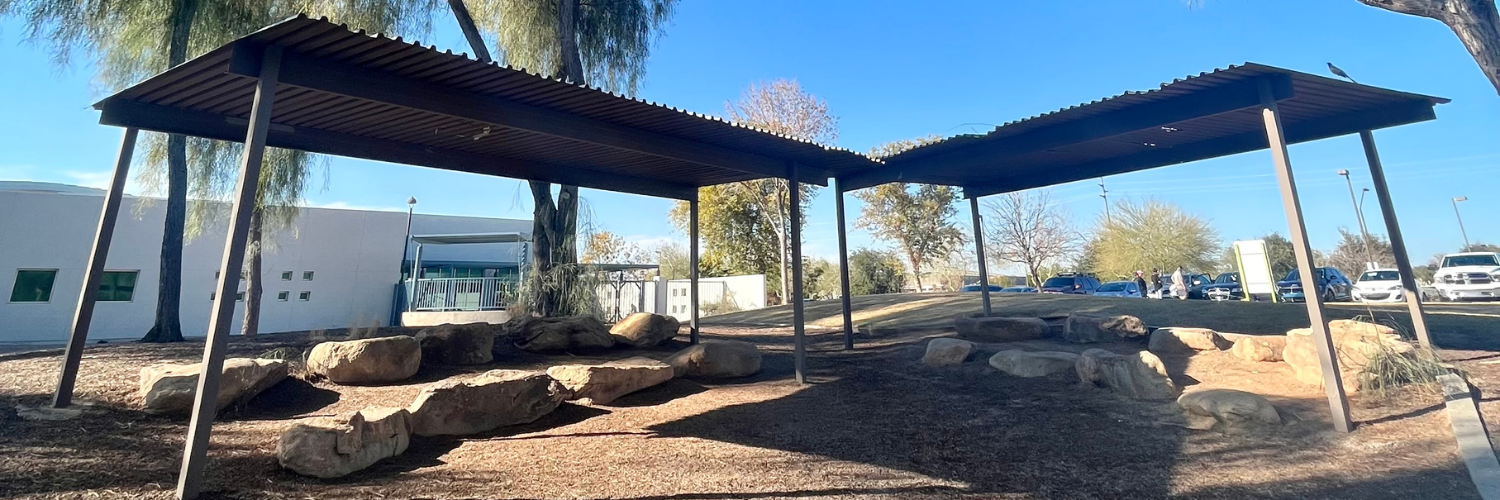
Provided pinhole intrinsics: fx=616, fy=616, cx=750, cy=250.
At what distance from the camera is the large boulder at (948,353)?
7.02m

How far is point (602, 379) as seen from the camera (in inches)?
227

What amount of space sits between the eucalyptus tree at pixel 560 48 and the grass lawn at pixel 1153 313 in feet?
16.1

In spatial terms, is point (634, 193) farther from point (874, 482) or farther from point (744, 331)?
point (874, 482)

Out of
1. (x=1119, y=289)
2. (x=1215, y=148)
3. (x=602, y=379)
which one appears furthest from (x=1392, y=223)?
(x=1119, y=289)

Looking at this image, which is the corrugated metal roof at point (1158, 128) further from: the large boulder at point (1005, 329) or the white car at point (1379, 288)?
the white car at point (1379, 288)

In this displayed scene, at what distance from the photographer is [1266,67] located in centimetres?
482

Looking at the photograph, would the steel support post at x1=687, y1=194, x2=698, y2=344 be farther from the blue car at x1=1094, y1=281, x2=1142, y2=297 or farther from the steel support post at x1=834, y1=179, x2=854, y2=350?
the blue car at x1=1094, y1=281, x2=1142, y2=297

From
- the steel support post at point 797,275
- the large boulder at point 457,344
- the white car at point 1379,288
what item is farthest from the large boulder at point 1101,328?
the white car at point 1379,288

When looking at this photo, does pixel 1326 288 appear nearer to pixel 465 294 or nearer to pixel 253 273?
pixel 465 294

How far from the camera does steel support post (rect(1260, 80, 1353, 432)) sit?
446 cm

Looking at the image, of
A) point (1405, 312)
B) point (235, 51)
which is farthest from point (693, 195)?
point (1405, 312)

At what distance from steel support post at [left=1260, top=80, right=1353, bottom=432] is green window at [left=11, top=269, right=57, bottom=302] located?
25.6 meters

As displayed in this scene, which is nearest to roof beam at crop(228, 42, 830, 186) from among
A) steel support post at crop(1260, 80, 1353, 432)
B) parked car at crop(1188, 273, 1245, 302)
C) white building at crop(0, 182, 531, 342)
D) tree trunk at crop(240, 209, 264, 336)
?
steel support post at crop(1260, 80, 1353, 432)

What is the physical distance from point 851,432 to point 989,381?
2139mm
